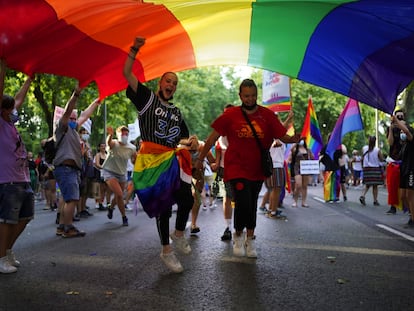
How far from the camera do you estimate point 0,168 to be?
14.1ft

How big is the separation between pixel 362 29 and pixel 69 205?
4.65 metres

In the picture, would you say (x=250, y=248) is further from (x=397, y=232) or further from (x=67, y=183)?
(x=397, y=232)

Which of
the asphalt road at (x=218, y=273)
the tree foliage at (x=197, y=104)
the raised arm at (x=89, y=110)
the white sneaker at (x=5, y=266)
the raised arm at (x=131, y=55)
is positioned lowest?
the asphalt road at (x=218, y=273)

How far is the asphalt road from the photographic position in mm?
3383

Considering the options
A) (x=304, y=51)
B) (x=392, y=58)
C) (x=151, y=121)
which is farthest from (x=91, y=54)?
(x=392, y=58)

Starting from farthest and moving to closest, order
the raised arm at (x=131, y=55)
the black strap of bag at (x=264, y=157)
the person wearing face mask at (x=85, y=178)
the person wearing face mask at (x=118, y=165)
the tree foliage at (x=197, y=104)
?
the tree foliage at (x=197, y=104) → the person wearing face mask at (x=85, y=178) → the person wearing face mask at (x=118, y=165) → the black strap of bag at (x=264, y=157) → the raised arm at (x=131, y=55)

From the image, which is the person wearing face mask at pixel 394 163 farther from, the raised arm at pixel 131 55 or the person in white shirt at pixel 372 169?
the raised arm at pixel 131 55

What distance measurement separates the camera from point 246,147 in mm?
4844

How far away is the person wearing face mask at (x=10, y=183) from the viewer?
4.30 metres

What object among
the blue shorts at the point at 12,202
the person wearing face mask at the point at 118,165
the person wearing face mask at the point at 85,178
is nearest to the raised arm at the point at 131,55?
the blue shorts at the point at 12,202

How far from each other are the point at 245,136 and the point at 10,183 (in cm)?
246

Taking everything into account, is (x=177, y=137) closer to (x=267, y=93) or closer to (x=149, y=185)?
(x=149, y=185)

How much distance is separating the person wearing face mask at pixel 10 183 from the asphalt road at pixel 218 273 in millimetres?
374

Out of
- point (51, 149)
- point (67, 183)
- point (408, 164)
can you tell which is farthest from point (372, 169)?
point (51, 149)
